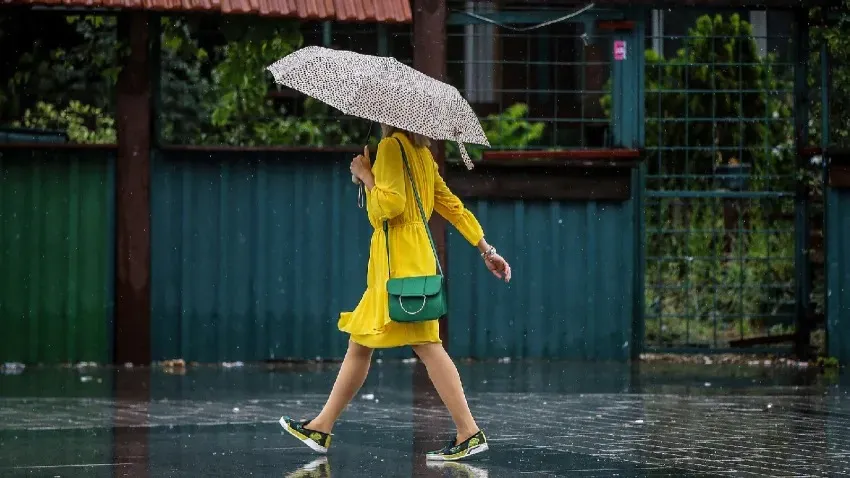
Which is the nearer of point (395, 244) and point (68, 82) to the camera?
point (395, 244)

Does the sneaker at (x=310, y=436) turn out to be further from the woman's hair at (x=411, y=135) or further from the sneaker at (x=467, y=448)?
the woman's hair at (x=411, y=135)

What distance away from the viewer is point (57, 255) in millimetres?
13711

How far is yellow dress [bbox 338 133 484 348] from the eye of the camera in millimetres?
8227

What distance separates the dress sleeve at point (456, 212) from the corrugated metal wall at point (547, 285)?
211 inches

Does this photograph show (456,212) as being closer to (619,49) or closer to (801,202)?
(619,49)

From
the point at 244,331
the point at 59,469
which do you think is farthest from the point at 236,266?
the point at 59,469

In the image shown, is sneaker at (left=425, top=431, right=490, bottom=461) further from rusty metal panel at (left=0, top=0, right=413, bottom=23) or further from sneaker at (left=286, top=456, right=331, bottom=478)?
rusty metal panel at (left=0, top=0, right=413, bottom=23)

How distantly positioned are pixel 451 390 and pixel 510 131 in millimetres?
6309

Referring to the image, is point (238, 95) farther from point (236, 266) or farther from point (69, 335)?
point (69, 335)

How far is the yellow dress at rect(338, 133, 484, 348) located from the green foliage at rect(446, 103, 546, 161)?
5.80 metres

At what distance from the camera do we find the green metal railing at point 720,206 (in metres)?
14.3

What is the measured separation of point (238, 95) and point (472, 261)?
2.48 metres

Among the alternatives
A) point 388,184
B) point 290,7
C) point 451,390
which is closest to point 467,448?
point 451,390

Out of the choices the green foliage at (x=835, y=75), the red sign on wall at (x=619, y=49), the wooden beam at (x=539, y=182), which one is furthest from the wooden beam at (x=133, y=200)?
the green foliage at (x=835, y=75)
